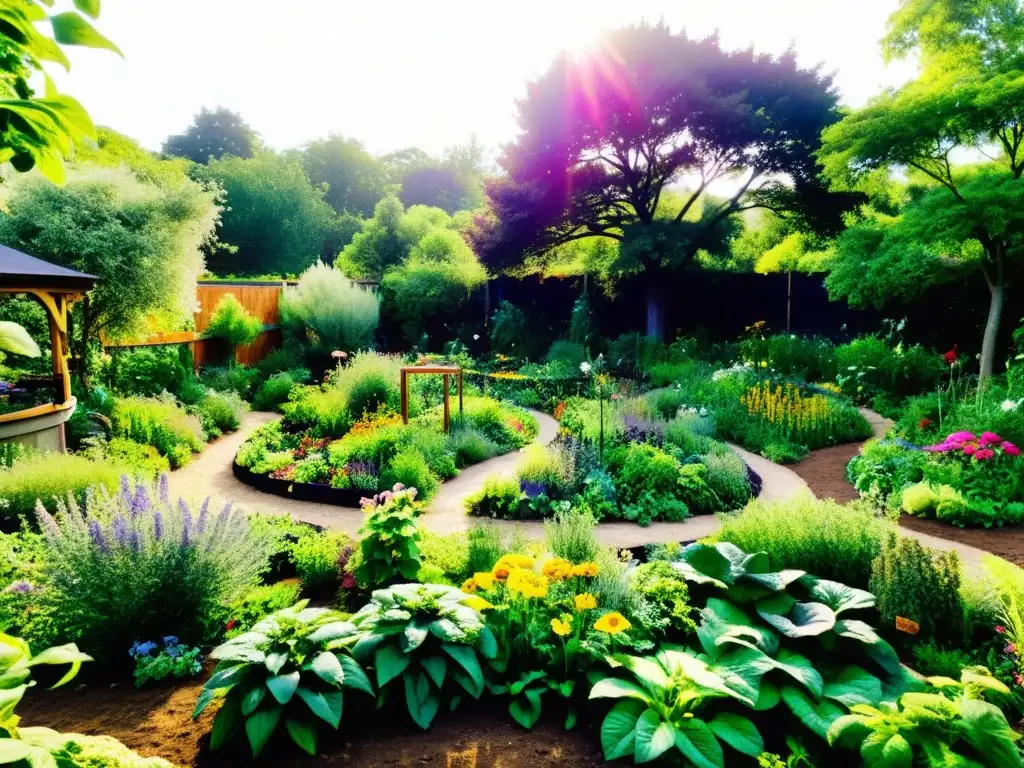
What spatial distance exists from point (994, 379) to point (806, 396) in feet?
7.19

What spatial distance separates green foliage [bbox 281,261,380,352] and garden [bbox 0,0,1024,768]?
10 cm

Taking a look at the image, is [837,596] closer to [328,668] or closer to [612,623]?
[612,623]

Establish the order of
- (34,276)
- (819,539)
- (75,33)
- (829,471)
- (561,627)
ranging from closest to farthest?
(75,33) < (561,627) < (819,539) < (34,276) < (829,471)

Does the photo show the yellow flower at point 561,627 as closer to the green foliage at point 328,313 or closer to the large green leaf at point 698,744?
the large green leaf at point 698,744

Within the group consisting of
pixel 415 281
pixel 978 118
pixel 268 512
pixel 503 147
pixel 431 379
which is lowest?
pixel 268 512

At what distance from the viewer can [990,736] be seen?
2.16 metres

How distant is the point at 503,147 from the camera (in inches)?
567

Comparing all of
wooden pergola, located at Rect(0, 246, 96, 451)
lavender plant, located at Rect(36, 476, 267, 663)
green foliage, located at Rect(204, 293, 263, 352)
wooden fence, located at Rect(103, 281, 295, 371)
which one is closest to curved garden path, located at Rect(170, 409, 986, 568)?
wooden pergola, located at Rect(0, 246, 96, 451)

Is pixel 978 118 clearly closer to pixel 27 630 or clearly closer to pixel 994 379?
pixel 994 379

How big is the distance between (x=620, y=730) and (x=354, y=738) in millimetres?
998

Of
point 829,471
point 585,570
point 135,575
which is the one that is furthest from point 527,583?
point 829,471

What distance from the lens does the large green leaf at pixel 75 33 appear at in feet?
2.03

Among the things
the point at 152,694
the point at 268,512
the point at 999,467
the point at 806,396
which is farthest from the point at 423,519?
the point at 806,396

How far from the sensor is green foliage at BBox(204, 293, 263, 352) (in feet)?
40.7
